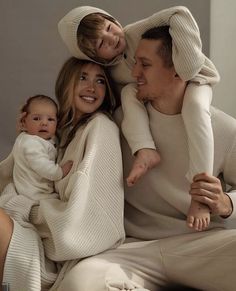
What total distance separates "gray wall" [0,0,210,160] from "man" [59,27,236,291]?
71 cm

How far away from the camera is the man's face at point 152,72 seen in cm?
140

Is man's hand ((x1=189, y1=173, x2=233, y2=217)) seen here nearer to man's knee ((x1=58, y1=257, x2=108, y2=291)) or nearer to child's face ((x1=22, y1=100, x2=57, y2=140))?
man's knee ((x1=58, y1=257, x2=108, y2=291))

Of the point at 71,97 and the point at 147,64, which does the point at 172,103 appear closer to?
the point at 147,64

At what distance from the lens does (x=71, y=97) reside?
1.47m

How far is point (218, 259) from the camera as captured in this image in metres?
1.26

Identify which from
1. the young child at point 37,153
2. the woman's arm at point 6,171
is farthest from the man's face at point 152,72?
the woman's arm at point 6,171

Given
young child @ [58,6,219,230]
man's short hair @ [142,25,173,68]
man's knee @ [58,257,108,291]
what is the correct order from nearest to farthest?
man's knee @ [58,257,108,291] → young child @ [58,6,219,230] → man's short hair @ [142,25,173,68]

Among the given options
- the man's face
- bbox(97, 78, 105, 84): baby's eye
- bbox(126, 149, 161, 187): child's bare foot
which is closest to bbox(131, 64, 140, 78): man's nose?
the man's face

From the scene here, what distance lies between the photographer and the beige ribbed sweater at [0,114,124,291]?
1.22 meters

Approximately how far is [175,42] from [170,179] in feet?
1.17

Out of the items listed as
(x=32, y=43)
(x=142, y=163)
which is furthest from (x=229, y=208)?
(x=32, y=43)

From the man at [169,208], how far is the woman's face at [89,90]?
11cm

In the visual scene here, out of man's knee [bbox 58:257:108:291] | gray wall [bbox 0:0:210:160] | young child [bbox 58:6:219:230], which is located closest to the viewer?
man's knee [bbox 58:257:108:291]

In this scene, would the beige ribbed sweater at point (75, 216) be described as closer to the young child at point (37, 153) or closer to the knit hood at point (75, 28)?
the young child at point (37, 153)
